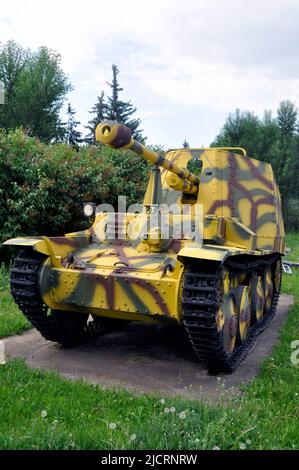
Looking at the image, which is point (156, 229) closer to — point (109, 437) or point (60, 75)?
point (109, 437)

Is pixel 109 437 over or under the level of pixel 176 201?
under

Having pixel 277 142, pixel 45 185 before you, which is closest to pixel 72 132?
pixel 277 142

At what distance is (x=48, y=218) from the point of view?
10.9 m

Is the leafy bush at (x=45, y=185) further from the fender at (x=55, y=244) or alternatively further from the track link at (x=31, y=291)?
the track link at (x=31, y=291)

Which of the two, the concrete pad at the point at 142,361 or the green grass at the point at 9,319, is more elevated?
the green grass at the point at 9,319

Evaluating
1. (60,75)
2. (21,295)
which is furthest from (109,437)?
(60,75)

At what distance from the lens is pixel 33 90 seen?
120 feet

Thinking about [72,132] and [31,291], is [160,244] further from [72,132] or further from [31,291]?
[72,132]

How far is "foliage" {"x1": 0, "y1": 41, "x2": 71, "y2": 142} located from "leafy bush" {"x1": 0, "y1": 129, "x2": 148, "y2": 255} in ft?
72.2

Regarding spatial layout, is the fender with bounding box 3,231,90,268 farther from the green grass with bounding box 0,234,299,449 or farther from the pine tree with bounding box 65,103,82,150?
the pine tree with bounding box 65,103,82,150

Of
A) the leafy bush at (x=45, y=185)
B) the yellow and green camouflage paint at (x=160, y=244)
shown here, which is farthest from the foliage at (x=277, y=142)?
the yellow and green camouflage paint at (x=160, y=244)

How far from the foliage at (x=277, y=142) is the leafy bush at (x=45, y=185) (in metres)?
17.6

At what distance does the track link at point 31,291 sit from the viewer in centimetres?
556

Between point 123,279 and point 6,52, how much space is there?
3968 cm
